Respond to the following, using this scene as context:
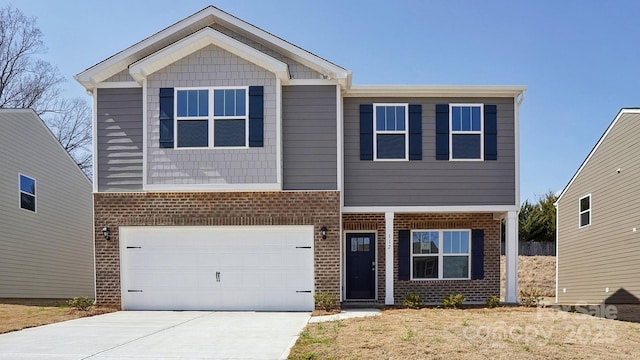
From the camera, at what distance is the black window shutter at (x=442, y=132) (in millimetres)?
14609

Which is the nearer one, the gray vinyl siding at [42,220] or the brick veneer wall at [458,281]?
the brick veneer wall at [458,281]

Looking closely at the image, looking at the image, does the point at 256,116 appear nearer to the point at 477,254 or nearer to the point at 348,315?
the point at 348,315

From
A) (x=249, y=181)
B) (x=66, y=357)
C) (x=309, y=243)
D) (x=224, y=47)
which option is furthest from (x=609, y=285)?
(x=66, y=357)

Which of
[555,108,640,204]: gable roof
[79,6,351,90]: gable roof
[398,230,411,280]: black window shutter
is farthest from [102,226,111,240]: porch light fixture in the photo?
[555,108,640,204]: gable roof

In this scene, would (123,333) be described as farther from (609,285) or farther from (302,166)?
(609,285)

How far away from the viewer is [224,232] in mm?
13992

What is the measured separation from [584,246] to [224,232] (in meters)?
12.3

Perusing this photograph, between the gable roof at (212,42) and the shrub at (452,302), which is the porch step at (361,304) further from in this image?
the gable roof at (212,42)

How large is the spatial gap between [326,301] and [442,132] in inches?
203

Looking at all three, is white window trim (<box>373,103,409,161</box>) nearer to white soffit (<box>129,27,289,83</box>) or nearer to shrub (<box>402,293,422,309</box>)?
white soffit (<box>129,27,289,83</box>)

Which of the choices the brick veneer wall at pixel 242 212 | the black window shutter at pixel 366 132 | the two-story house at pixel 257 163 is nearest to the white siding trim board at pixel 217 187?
the two-story house at pixel 257 163

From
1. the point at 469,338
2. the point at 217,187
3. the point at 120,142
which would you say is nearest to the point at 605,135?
the point at 469,338

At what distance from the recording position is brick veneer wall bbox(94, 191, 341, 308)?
13.7m

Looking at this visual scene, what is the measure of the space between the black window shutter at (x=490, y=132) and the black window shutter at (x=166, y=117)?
25.5 ft
